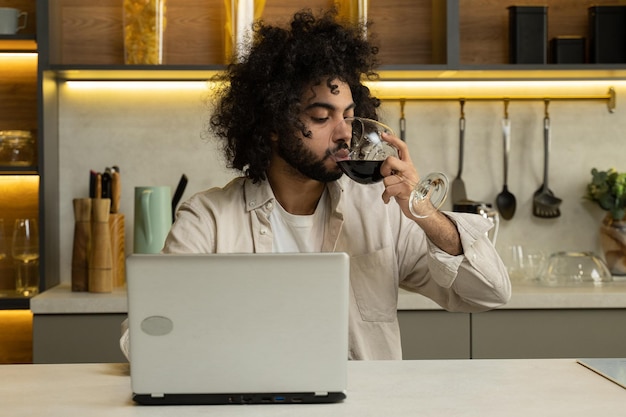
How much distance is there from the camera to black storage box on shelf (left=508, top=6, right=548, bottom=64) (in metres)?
3.26

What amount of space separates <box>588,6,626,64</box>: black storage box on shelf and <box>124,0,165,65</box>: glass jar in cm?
158

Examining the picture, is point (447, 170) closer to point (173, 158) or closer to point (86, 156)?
point (173, 158)

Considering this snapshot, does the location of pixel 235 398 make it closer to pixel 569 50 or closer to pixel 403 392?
pixel 403 392

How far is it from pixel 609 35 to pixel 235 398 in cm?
246

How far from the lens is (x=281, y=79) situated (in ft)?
7.22

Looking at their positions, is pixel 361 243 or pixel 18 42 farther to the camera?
pixel 18 42

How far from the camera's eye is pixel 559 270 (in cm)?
308

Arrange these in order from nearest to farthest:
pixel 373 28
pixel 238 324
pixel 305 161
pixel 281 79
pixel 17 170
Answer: pixel 238 324, pixel 305 161, pixel 281 79, pixel 17 170, pixel 373 28

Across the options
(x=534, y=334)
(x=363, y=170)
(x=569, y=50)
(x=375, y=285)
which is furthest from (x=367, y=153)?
(x=569, y=50)

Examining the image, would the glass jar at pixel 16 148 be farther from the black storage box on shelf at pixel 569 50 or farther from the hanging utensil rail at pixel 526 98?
the black storage box on shelf at pixel 569 50

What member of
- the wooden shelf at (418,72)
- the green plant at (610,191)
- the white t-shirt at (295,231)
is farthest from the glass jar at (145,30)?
the green plant at (610,191)

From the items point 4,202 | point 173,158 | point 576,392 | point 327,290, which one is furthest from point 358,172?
point 4,202

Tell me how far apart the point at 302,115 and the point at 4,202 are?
170 cm

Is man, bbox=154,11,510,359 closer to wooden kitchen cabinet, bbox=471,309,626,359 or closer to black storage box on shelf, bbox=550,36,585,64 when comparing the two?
wooden kitchen cabinet, bbox=471,309,626,359
